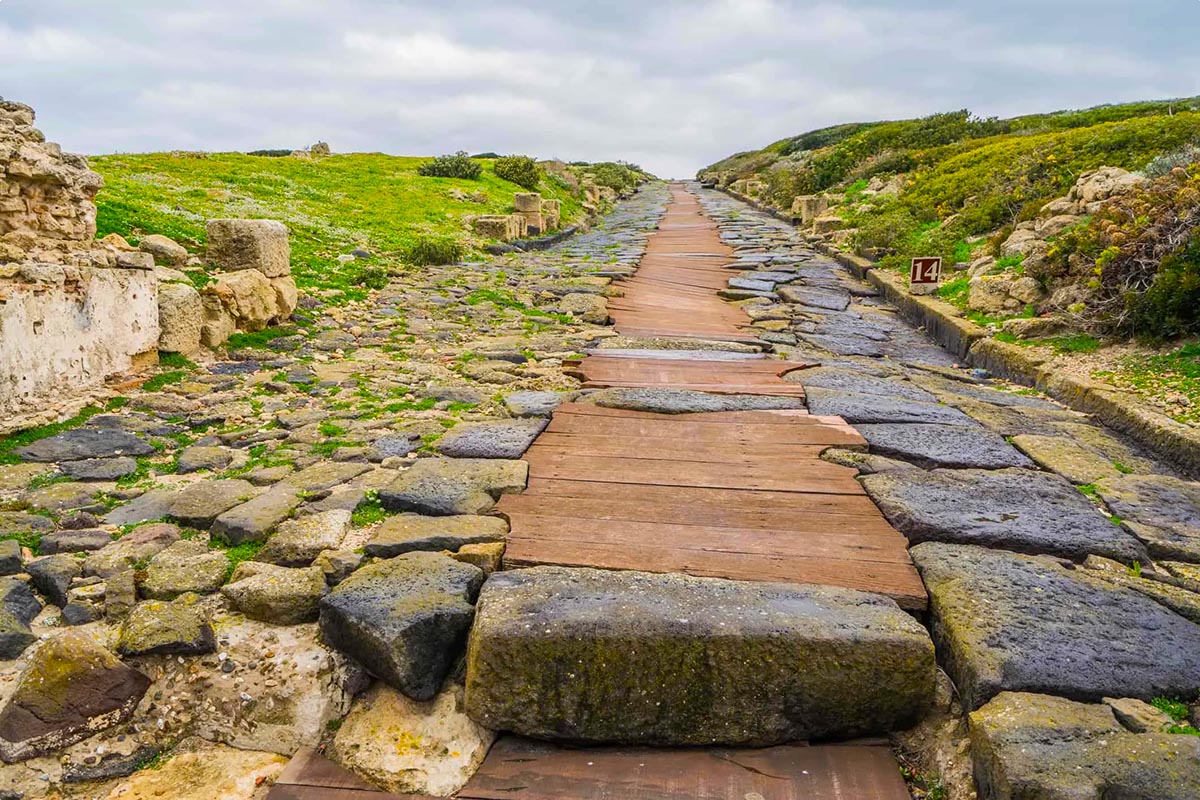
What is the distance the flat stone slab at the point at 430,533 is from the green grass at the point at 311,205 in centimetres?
577

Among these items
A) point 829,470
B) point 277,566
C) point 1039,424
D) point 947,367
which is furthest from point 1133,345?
point 277,566

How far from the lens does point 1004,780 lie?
1800mm

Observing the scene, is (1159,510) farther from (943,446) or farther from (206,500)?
(206,500)

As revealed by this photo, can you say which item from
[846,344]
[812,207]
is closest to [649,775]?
[846,344]

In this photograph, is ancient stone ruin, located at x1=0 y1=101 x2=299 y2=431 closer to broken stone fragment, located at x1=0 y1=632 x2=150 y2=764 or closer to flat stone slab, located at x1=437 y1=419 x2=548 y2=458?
flat stone slab, located at x1=437 y1=419 x2=548 y2=458

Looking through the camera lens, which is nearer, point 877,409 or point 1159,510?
point 1159,510

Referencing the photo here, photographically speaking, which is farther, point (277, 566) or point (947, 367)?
point (947, 367)

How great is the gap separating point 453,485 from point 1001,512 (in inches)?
92.4

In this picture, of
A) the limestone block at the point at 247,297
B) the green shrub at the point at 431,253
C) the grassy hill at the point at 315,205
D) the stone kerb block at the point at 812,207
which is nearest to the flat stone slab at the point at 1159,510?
the limestone block at the point at 247,297

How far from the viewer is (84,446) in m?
3.97

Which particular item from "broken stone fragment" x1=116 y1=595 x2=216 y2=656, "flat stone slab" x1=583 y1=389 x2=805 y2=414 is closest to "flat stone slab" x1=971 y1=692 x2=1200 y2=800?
"broken stone fragment" x1=116 y1=595 x2=216 y2=656

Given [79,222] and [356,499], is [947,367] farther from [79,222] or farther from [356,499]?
[79,222]

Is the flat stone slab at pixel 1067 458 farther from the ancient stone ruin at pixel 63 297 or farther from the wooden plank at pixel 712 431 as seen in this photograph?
the ancient stone ruin at pixel 63 297

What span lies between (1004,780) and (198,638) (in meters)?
2.29
